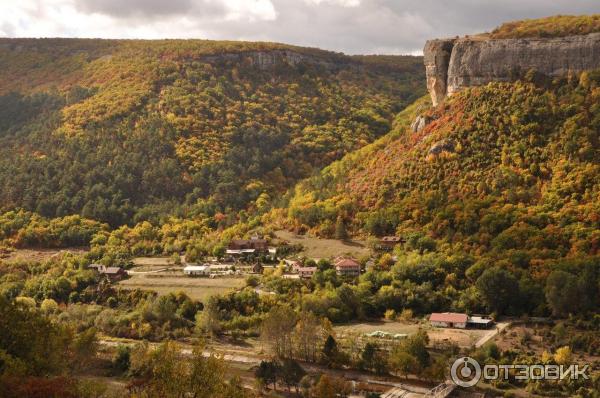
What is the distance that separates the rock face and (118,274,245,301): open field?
37.7m

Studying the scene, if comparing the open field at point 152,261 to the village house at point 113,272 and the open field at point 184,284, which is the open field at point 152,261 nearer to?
the village house at point 113,272

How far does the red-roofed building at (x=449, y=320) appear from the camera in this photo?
2347 inches

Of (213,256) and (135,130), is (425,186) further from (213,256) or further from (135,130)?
(135,130)

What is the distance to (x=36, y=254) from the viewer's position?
285 ft

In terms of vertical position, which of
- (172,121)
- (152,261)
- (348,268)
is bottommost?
(152,261)

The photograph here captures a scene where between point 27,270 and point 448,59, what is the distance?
54.8 m

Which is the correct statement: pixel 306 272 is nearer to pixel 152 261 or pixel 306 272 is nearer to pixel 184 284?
pixel 184 284

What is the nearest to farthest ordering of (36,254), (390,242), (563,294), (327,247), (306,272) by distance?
(563,294), (306,272), (390,242), (327,247), (36,254)

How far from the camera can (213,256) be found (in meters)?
83.6

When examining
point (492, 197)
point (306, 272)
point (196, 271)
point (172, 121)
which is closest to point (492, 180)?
point (492, 197)

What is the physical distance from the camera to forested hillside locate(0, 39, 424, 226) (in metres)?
102

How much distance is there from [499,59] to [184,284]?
43.8 meters

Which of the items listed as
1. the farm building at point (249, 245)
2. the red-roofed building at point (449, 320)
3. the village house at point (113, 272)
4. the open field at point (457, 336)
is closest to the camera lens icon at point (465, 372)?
the open field at point (457, 336)

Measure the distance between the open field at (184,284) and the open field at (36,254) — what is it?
13992 millimetres
